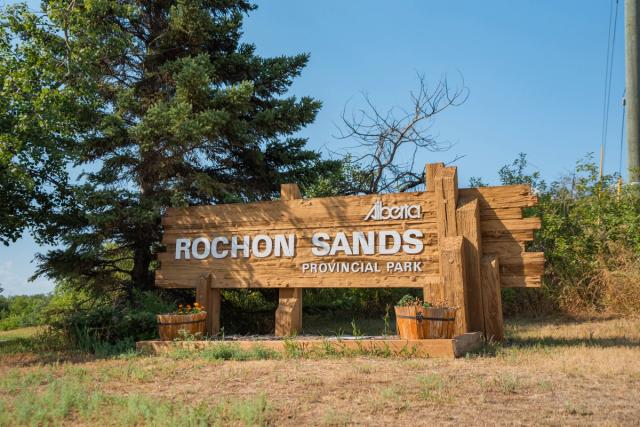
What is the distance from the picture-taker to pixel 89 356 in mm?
8703

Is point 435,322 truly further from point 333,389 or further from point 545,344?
point 333,389

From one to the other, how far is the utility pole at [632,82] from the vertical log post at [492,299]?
10517mm

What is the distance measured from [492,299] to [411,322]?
5.37 feet

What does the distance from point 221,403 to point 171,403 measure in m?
0.55

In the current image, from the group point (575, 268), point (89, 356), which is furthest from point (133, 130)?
point (575, 268)

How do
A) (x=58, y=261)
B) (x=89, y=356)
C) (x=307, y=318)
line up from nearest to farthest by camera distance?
(x=89, y=356)
(x=58, y=261)
(x=307, y=318)

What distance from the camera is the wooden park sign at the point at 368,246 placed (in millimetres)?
8758

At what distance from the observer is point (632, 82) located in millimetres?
16828

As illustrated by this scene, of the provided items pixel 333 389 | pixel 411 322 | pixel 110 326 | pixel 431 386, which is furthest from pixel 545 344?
pixel 110 326

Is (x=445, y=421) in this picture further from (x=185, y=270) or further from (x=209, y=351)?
(x=185, y=270)

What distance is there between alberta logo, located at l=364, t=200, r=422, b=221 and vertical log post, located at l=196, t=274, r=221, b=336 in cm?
354

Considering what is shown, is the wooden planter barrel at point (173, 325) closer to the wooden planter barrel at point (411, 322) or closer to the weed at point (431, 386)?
the wooden planter barrel at point (411, 322)

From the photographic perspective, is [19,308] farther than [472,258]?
Yes

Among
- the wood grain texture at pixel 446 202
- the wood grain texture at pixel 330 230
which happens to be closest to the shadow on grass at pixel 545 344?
the wood grain texture at pixel 330 230
